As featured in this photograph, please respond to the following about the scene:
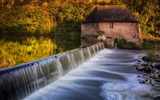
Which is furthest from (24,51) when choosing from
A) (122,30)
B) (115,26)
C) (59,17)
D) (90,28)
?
(59,17)

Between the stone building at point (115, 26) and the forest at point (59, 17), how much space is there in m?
10.3

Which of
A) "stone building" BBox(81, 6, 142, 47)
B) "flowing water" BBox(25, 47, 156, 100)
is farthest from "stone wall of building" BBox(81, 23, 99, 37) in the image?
"flowing water" BBox(25, 47, 156, 100)

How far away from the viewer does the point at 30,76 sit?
32.0ft

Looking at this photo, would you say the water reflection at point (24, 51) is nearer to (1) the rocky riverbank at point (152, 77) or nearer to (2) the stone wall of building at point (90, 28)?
(2) the stone wall of building at point (90, 28)

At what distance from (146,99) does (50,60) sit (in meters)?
4.93

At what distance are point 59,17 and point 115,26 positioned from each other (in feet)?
82.2

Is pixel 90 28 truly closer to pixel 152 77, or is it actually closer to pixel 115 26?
pixel 115 26

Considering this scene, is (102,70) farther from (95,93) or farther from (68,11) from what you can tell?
(68,11)

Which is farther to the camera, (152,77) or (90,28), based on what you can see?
(90,28)

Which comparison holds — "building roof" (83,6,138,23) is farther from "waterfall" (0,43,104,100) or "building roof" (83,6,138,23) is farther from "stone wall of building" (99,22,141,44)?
"waterfall" (0,43,104,100)

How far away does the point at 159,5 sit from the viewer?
52500 millimetres

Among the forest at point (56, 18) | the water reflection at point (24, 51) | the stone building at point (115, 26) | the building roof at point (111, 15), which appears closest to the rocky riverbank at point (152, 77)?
the water reflection at point (24, 51)

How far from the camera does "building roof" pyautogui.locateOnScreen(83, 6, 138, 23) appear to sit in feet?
118

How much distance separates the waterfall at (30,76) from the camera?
26.9 ft
